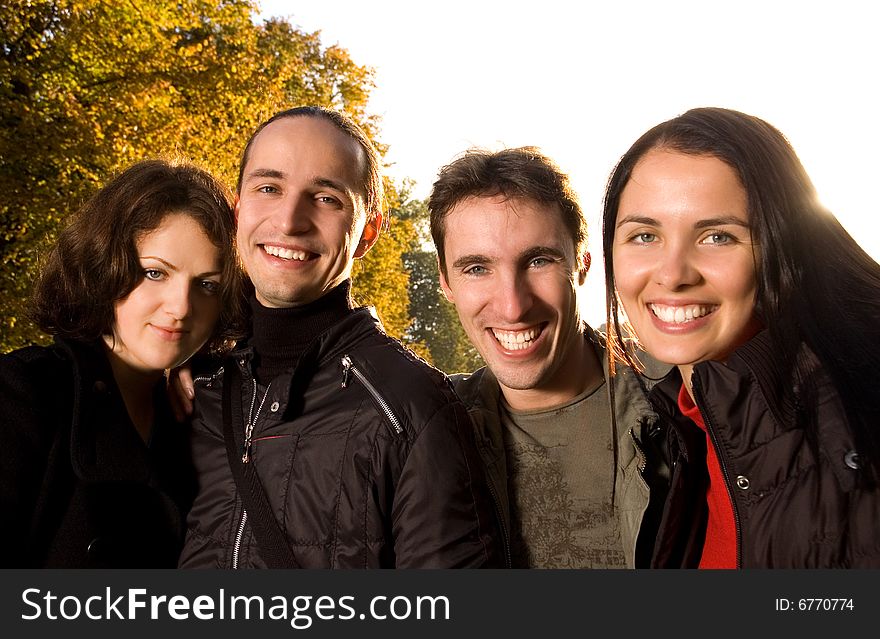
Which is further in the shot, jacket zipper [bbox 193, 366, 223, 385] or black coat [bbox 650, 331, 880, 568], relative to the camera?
jacket zipper [bbox 193, 366, 223, 385]

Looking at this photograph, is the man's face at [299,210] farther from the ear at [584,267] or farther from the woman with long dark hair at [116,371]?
the ear at [584,267]

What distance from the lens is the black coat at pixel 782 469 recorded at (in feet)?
9.29

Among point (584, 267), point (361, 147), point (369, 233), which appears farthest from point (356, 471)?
point (584, 267)

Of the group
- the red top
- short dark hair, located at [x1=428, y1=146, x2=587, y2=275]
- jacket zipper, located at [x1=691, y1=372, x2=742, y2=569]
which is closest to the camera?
jacket zipper, located at [x1=691, y1=372, x2=742, y2=569]

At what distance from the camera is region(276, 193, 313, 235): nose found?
3.84 meters

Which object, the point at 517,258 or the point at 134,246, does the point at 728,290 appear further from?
the point at 134,246

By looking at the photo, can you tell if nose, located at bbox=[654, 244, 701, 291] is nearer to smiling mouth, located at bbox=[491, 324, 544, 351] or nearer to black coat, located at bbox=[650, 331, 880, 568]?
black coat, located at bbox=[650, 331, 880, 568]

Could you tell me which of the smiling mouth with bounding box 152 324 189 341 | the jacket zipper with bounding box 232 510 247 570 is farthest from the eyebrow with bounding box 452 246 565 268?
the jacket zipper with bounding box 232 510 247 570

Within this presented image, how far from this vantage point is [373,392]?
11.5ft

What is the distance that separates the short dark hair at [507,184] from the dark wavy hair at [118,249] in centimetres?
104

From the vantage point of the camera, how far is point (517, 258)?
4113 millimetres

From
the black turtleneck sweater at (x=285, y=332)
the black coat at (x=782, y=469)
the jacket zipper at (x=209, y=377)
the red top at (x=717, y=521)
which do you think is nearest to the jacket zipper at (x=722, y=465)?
the black coat at (x=782, y=469)

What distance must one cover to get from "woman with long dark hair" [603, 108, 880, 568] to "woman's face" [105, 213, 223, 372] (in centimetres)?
189

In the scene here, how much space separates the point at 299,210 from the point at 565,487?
5.60 feet
